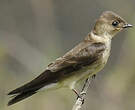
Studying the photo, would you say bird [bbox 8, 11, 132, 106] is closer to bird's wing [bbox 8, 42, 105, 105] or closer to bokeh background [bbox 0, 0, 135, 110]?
bird's wing [bbox 8, 42, 105, 105]

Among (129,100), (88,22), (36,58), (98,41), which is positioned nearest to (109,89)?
(129,100)

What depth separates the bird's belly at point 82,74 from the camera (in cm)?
730

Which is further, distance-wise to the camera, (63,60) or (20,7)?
(20,7)

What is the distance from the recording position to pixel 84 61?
741 centimetres

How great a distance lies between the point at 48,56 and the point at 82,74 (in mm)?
1788

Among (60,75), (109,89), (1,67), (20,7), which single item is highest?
(20,7)

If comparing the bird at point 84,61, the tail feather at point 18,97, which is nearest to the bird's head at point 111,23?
the bird at point 84,61

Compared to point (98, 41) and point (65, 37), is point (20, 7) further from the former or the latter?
point (98, 41)

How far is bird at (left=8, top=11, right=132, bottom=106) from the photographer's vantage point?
7262 millimetres

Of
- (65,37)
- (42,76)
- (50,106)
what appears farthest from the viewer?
(65,37)

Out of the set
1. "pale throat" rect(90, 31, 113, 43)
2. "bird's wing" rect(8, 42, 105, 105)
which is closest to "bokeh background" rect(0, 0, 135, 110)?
"pale throat" rect(90, 31, 113, 43)

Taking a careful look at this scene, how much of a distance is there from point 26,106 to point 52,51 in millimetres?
676

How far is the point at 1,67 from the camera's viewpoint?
886 centimetres

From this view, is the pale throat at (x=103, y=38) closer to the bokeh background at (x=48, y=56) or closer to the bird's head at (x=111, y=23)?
the bird's head at (x=111, y=23)
